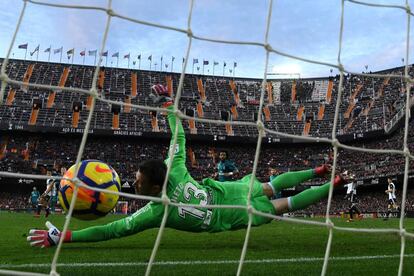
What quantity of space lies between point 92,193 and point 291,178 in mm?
2425

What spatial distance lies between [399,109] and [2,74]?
38.3 meters

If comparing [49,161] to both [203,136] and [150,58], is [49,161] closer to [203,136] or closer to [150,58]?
[203,136]

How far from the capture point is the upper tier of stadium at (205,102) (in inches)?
1569

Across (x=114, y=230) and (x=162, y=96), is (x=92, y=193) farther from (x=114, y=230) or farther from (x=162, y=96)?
(x=162, y=96)

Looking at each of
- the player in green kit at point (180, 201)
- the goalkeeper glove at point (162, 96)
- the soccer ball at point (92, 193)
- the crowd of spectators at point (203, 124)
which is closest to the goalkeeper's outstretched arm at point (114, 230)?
the player in green kit at point (180, 201)

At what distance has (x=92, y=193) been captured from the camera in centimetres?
423

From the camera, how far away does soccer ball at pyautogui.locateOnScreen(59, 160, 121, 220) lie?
424 cm

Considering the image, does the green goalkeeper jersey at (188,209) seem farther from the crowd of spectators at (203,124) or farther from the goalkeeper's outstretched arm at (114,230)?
the crowd of spectators at (203,124)

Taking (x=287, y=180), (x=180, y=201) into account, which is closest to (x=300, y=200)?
(x=287, y=180)

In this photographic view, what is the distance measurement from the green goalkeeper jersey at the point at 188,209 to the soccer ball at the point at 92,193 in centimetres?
47

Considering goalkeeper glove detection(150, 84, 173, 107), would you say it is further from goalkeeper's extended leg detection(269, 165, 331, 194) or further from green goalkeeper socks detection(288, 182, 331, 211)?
green goalkeeper socks detection(288, 182, 331, 211)

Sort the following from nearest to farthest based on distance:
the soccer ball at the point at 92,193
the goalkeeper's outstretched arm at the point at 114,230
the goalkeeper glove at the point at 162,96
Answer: the soccer ball at the point at 92,193 < the goalkeeper's outstretched arm at the point at 114,230 < the goalkeeper glove at the point at 162,96

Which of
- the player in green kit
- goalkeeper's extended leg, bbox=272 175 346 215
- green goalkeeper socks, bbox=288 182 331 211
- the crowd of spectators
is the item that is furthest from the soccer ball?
the crowd of spectators

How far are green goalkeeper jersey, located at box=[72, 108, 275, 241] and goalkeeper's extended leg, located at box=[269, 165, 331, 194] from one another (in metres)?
0.39
